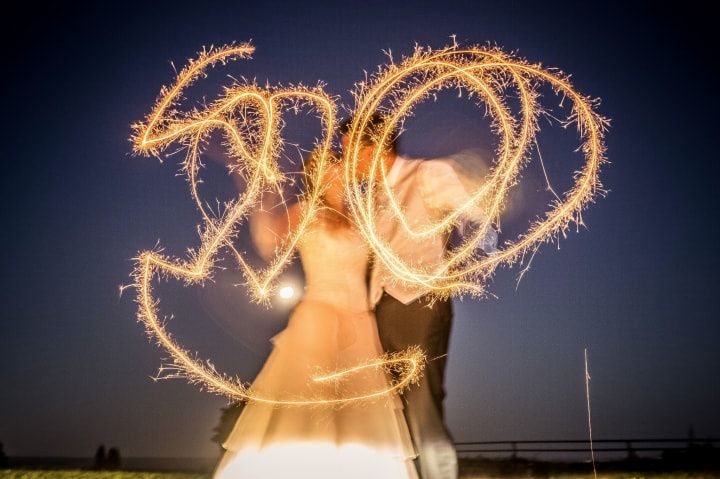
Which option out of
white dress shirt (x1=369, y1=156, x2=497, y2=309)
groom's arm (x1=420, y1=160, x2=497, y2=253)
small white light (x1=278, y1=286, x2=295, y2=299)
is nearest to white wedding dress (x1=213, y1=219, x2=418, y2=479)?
small white light (x1=278, y1=286, x2=295, y2=299)

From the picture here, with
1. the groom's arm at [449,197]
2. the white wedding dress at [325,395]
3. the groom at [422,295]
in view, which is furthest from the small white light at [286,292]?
the groom's arm at [449,197]

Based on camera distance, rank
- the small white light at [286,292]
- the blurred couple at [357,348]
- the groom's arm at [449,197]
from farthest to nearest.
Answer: the small white light at [286,292] → the blurred couple at [357,348] → the groom's arm at [449,197]

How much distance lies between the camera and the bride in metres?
3.81

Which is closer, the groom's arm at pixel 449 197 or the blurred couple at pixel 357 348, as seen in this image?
the groom's arm at pixel 449 197

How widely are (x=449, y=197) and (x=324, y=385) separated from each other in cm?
158

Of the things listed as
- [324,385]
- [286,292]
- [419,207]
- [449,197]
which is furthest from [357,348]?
[449,197]

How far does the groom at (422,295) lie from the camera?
3684 millimetres

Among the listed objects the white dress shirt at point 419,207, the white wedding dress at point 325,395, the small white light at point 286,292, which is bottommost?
the white wedding dress at point 325,395

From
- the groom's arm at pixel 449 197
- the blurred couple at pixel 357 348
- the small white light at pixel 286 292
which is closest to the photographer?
the groom's arm at pixel 449 197

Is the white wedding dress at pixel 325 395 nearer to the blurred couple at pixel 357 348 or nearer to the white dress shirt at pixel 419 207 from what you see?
the blurred couple at pixel 357 348

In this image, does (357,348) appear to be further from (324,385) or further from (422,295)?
(422,295)

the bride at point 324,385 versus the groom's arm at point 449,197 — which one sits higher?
the groom's arm at point 449,197

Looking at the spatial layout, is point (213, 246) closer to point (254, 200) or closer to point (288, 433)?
point (254, 200)

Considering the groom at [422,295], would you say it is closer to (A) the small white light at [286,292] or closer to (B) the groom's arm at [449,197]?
(B) the groom's arm at [449,197]
